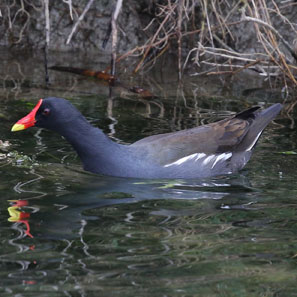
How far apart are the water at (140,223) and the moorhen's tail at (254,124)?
15 cm

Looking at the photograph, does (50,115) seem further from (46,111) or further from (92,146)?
(92,146)

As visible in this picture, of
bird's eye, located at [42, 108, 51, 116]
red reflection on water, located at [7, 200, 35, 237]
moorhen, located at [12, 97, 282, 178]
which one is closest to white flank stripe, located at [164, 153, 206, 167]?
moorhen, located at [12, 97, 282, 178]

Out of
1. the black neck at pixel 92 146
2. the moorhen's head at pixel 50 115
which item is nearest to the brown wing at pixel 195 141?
the black neck at pixel 92 146

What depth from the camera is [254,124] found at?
5996 mm

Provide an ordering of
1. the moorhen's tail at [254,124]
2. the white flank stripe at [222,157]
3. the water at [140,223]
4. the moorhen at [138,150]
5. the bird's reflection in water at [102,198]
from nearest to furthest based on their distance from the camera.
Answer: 1. the water at [140,223]
2. the bird's reflection in water at [102,198]
3. the moorhen at [138,150]
4. the white flank stripe at [222,157]
5. the moorhen's tail at [254,124]

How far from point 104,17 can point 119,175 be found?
5621 millimetres

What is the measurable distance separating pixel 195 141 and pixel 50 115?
1094 mm

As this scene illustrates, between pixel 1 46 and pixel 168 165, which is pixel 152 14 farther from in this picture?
pixel 168 165

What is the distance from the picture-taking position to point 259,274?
342 cm

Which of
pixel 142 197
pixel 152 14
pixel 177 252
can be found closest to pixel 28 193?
pixel 142 197

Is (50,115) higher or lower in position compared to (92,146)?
higher

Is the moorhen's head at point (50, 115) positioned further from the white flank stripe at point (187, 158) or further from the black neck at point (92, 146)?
the white flank stripe at point (187, 158)

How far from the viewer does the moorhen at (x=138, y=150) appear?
5.32 meters

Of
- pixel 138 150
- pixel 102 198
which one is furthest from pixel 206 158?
pixel 102 198
